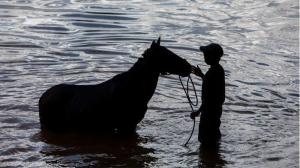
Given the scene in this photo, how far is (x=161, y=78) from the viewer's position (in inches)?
588

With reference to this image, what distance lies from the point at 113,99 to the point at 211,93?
5.52ft

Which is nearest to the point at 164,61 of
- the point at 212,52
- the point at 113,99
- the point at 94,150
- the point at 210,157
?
the point at 212,52

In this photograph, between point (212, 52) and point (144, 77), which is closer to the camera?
point (212, 52)

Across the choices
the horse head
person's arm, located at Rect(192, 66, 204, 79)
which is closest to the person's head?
person's arm, located at Rect(192, 66, 204, 79)

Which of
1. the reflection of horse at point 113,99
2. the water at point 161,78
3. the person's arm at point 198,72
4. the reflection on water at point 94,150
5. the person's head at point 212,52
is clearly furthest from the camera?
the reflection of horse at point 113,99

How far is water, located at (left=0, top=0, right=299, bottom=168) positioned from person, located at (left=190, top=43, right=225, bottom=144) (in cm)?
35

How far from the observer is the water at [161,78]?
10.7 meters

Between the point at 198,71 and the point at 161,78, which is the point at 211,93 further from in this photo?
the point at 161,78

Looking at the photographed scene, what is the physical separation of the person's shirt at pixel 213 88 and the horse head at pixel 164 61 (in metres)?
0.65

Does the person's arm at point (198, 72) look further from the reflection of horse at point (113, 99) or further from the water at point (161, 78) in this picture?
the water at point (161, 78)

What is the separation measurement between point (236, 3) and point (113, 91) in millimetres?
15057

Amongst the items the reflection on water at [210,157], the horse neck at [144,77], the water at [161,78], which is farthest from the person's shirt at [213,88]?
the horse neck at [144,77]

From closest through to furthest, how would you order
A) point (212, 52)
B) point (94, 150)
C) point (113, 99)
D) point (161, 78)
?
point (212, 52) < point (94, 150) < point (113, 99) < point (161, 78)

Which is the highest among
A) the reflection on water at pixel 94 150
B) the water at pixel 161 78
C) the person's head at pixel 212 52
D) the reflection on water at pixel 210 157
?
the person's head at pixel 212 52
